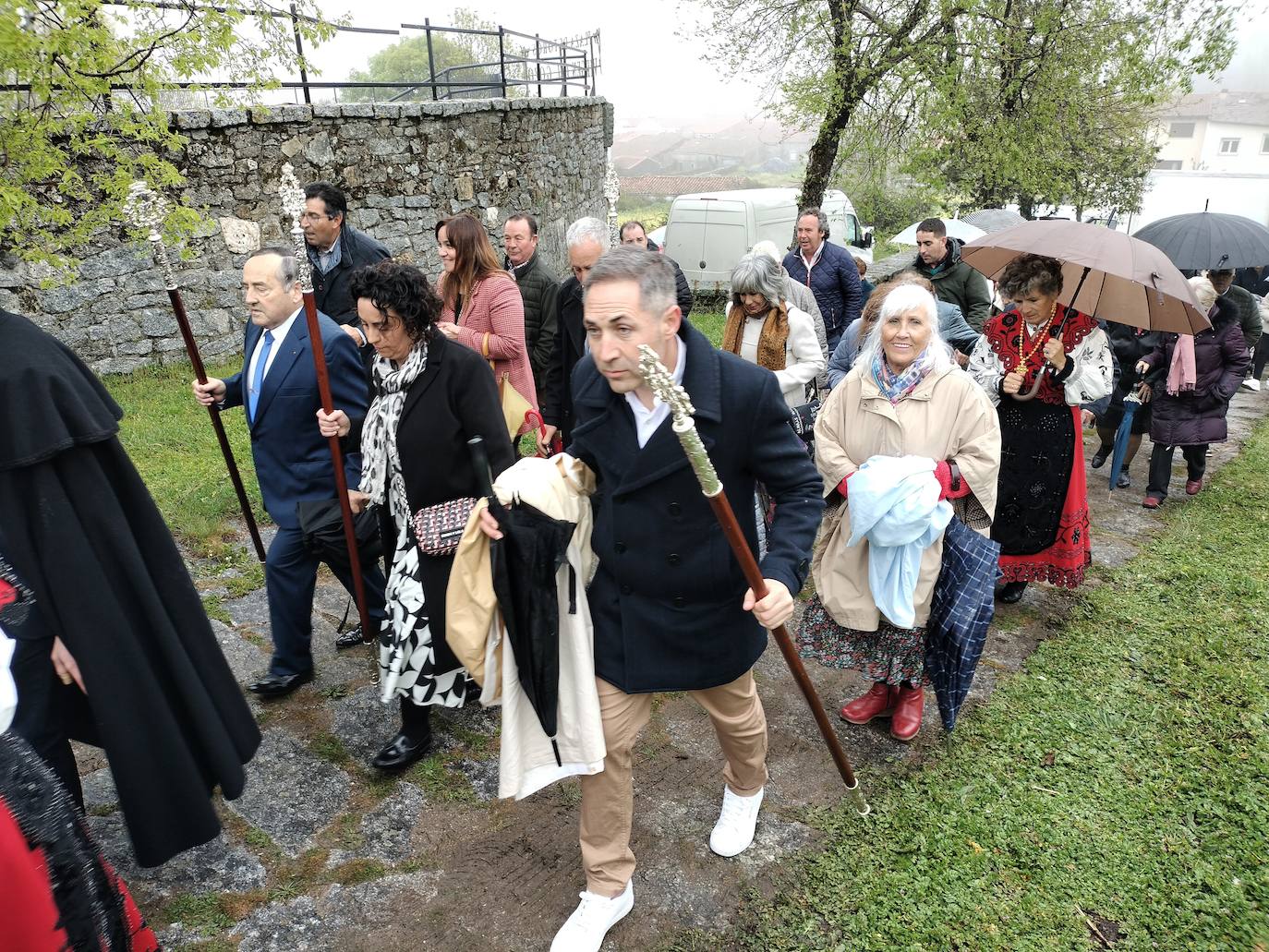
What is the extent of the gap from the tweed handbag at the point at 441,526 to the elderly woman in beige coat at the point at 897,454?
56.4 inches

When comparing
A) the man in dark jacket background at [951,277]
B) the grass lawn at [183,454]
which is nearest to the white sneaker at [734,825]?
the grass lawn at [183,454]

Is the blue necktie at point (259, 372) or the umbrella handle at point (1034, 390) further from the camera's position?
the umbrella handle at point (1034, 390)

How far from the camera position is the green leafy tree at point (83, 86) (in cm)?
366

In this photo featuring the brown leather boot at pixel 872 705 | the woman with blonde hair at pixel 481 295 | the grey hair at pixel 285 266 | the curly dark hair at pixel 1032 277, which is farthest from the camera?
the woman with blonde hair at pixel 481 295

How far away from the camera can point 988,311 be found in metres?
6.36

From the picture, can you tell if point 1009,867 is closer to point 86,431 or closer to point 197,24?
point 86,431

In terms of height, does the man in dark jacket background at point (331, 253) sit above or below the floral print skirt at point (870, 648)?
above

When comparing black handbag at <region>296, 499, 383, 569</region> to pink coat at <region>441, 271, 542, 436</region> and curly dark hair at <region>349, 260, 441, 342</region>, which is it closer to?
curly dark hair at <region>349, 260, 441, 342</region>

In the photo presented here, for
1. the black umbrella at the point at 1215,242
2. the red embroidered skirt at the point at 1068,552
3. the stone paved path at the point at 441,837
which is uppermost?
the black umbrella at the point at 1215,242

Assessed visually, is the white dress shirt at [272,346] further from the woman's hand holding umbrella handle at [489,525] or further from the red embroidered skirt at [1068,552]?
the red embroidered skirt at [1068,552]

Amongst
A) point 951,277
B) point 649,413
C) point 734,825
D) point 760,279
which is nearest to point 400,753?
point 734,825

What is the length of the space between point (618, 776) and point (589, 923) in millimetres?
485

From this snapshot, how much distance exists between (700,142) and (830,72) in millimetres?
78058

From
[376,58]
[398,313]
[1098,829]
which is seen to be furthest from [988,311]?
[376,58]
